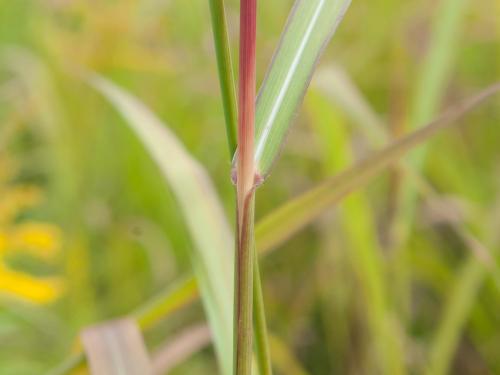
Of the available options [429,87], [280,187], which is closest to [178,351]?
[429,87]

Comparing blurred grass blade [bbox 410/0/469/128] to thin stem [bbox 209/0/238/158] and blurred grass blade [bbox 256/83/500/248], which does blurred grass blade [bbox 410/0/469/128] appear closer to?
blurred grass blade [bbox 256/83/500/248]

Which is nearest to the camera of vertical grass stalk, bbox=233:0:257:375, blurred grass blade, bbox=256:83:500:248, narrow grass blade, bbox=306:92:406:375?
vertical grass stalk, bbox=233:0:257:375

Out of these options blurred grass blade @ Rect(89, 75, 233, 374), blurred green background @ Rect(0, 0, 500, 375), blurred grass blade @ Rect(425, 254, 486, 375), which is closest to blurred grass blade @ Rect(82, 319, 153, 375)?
blurred grass blade @ Rect(89, 75, 233, 374)

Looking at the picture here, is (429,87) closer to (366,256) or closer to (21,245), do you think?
(366,256)

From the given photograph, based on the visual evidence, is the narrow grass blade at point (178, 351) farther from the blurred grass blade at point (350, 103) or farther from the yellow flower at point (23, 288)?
the blurred grass blade at point (350, 103)

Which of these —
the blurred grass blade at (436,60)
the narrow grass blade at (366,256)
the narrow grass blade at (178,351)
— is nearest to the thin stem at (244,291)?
the narrow grass blade at (178,351)

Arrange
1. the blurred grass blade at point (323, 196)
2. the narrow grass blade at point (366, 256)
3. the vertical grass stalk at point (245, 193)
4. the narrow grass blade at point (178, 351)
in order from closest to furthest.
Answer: the vertical grass stalk at point (245, 193)
the blurred grass blade at point (323, 196)
the narrow grass blade at point (178, 351)
the narrow grass blade at point (366, 256)
